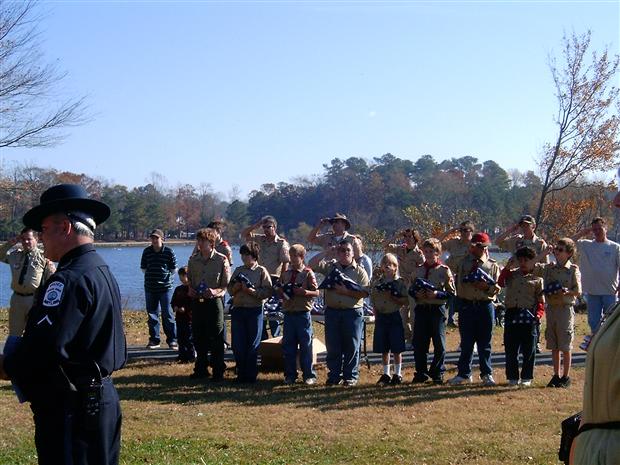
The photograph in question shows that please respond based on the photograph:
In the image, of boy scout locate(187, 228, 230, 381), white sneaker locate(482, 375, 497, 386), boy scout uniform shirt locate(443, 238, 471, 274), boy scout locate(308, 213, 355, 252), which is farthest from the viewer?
boy scout locate(308, 213, 355, 252)

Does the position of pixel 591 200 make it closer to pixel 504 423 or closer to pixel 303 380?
pixel 303 380

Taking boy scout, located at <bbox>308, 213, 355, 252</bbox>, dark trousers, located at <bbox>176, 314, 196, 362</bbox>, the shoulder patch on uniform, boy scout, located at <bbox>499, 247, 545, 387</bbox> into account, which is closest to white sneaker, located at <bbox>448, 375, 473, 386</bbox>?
boy scout, located at <bbox>499, 247, 545, 387</bbox>

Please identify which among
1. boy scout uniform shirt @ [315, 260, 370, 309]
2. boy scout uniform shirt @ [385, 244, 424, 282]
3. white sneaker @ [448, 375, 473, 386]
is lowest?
white sneaker @ [448, 375, 473, 386]

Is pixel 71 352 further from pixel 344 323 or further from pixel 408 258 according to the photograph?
pixel 408 258

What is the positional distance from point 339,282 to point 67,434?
6.82m

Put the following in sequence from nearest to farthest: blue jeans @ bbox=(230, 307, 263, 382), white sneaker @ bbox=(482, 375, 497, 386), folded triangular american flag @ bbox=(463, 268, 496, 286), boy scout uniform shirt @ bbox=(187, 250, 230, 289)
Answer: folded triangular american flag @ bbox=(463, 268, 496, 286), white sneaker @ bbox=(482, 375, 497, 386), blue jeans @ bbox=(230, 307, 263, 382), boy scout uniform shirt @ bbox=(187, 250, 230, 289)

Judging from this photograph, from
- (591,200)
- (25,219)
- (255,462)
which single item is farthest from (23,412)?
(591,200)

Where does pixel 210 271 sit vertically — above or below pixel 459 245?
below

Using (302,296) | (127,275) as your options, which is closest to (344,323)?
(302,296)

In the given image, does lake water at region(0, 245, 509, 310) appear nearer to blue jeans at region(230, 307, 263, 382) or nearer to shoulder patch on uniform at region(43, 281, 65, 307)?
blue jeans at region(230, 307, 263, 382)

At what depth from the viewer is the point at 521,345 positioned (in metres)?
10.6

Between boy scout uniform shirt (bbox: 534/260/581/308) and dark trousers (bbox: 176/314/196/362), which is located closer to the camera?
boy scout uniform shirt (bbox: 534/260/581/308)

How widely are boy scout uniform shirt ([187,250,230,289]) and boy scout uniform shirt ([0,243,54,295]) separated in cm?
218

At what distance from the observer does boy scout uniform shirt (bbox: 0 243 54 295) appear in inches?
481
